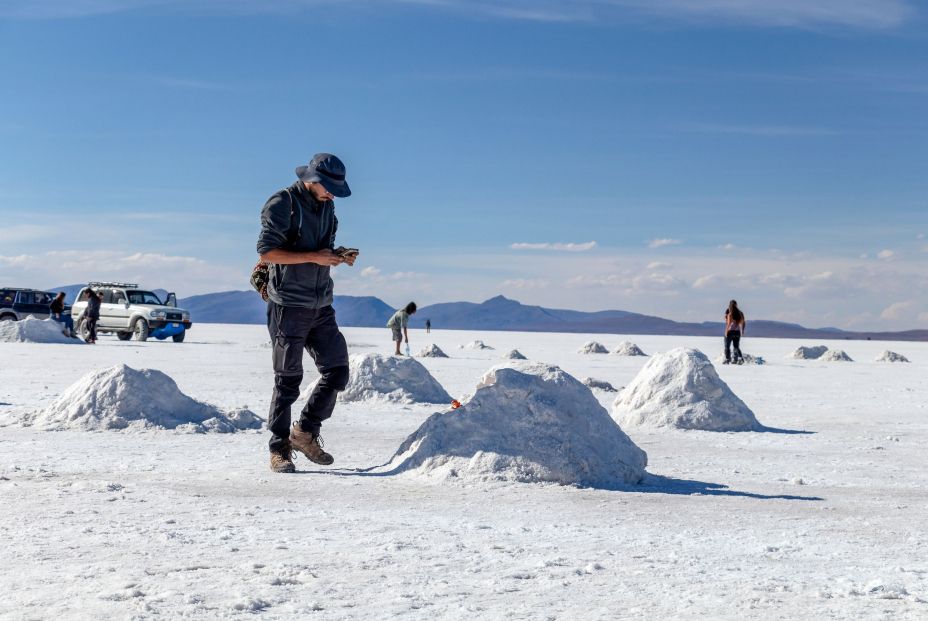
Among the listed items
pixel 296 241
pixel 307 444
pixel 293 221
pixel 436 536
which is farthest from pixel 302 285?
pixel 436 536

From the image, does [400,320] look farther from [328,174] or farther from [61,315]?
[328,174]

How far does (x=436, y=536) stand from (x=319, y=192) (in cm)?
249

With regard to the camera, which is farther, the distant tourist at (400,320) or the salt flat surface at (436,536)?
the distant tourist at (400,320)

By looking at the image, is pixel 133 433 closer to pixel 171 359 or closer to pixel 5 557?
pixel 5 557

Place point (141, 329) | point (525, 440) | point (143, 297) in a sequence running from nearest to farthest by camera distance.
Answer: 1. point (525, 440)
2. point (141, 329)
3. point (143, 297)

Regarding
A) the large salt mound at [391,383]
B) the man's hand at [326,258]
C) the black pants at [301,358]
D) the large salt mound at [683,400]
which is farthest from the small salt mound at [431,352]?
the man's hand at [326,258]

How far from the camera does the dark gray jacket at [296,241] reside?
20.8 ft

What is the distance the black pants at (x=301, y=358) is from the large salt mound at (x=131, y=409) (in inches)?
115

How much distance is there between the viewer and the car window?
1369 inches

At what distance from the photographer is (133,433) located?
912 cm

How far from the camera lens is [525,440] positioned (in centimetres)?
664

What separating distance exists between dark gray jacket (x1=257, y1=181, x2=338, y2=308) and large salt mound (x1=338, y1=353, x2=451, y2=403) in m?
6.34

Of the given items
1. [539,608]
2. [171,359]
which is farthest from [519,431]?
[171,359]

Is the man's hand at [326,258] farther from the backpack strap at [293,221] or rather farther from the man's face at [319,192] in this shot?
the man's face at [319,192]
